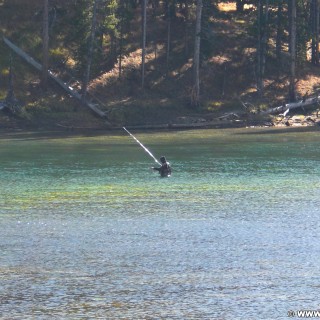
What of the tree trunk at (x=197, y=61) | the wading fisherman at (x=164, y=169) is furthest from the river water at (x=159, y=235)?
the tree trunk at (x=197, y=61)

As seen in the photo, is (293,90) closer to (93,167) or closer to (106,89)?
(106,89)

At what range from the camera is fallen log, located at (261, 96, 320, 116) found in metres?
65.4

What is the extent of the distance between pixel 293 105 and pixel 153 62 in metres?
12.1

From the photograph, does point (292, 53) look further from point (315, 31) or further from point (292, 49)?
point (315, 31)

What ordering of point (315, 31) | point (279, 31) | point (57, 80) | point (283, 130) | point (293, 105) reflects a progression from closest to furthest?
point (283, 130) → point (293, 105) → point (57, 80) → point (279, 31) → point (315, 31)

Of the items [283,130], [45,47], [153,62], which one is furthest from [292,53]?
[45,47]

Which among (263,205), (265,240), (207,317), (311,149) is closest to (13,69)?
(311,149)

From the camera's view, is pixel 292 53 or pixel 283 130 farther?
pixel 292 53

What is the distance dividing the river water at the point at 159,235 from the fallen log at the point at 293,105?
59.2ft

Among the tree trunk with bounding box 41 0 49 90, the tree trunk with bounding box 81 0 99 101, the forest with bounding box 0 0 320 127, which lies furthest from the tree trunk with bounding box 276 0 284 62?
the tree trunk with bounding box 41 0 49 90

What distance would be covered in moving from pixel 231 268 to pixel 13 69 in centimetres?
4743

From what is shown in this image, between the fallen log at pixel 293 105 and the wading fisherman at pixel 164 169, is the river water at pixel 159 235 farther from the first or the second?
the fallen log at pixel 293 105

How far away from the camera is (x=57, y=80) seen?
67.0m

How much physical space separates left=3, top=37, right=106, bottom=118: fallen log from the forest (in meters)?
0.09
